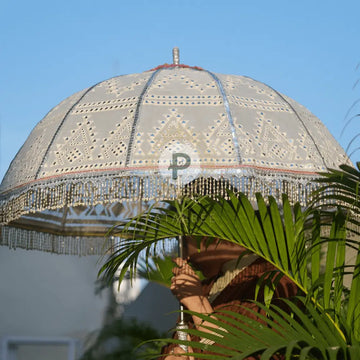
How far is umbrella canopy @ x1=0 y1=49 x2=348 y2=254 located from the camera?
322 centimetres

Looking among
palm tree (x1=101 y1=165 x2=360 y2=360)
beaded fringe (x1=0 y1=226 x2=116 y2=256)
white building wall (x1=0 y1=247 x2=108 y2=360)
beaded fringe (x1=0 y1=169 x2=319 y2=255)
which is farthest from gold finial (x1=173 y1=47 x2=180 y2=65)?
white building wall (x1=0 y1=247 x2=108 y2=360)

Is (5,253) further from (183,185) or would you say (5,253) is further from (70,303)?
(183,185)

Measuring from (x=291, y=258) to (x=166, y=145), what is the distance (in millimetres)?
878

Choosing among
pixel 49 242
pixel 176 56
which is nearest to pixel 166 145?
pixel 176 56

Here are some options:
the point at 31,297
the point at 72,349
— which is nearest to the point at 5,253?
the point at 31,297

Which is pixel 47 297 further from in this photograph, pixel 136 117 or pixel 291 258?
pixel 291 258

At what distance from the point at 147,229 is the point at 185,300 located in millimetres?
405

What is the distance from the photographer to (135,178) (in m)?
3.26

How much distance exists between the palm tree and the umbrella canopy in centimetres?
33

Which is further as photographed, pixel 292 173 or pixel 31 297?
pixel 31 297

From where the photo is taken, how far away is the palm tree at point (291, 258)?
86.7 inches

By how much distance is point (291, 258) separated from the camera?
2.68 metres

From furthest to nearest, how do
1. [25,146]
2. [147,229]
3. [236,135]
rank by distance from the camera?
[25,146]
[236,135]
[147,229]

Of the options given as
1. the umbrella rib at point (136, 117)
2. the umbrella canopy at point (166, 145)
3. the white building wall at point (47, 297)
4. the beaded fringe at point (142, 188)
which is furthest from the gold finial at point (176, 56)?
the white building wall at point (47, 297)
